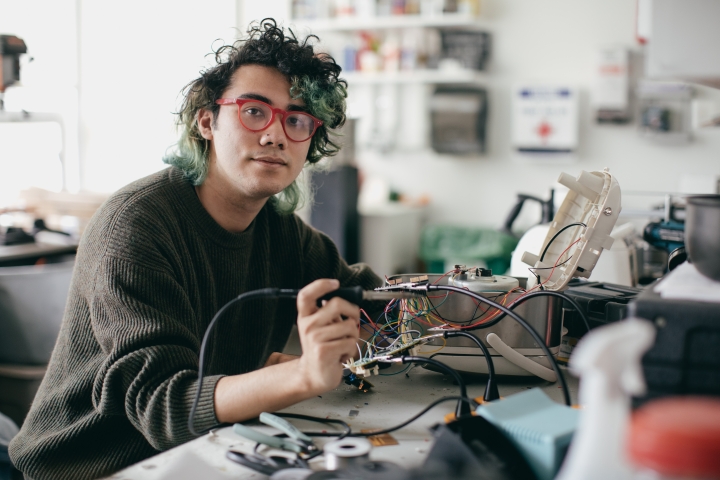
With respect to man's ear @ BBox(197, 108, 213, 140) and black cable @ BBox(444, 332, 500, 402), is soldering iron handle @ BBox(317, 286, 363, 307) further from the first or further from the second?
man's ear @ BBox(197, 108, 213, 140)

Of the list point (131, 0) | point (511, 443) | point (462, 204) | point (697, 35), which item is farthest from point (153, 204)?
point (131, 0)

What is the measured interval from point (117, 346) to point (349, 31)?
3.76 metres

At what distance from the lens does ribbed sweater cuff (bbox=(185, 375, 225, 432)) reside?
0.99 meters

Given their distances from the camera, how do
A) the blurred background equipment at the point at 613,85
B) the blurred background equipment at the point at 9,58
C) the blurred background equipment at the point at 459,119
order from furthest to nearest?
the blurred background equipment at the point at 459,119
the blurred background equipment at the point at 613,85
the blurred background equipment at the point at 9,58

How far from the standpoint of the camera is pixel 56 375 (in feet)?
4.28

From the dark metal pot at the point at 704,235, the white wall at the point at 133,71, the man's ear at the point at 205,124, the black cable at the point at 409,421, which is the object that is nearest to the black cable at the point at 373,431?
the black cable at the point at 409,421

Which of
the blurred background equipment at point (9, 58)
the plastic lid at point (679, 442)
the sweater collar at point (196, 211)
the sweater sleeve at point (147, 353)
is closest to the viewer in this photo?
the plastic lid at point (679, 442)

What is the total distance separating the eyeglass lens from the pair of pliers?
2.21 ft

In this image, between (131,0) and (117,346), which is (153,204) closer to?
(117,346)

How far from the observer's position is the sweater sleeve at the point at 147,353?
1.01 meters

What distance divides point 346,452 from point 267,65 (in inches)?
36.0

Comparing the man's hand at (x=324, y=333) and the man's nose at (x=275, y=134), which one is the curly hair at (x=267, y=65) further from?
the man's hand at (x=324, y=333)

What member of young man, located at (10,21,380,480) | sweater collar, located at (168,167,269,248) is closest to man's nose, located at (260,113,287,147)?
young man, located at (10,21,380,480)

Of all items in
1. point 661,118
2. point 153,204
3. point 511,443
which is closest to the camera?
point 511,443
